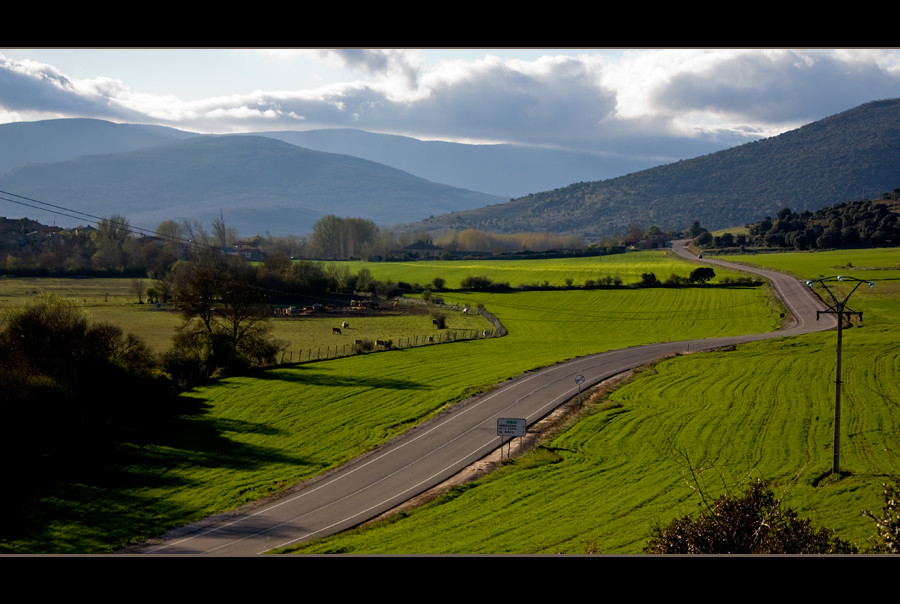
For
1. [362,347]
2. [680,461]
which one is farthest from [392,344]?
[680,461]

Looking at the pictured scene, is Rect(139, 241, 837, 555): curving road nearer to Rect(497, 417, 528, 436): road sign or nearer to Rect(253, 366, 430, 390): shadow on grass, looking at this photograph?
Rect(497, 417, 528, 436): road sign

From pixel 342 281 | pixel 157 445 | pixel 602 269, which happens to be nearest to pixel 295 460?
pixel 157 445

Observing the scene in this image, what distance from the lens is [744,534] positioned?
738 cm

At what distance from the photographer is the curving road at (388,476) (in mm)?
22812

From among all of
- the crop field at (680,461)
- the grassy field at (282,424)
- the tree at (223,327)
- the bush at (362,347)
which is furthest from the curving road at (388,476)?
the tree at (223,327)

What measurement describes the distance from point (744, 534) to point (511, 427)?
23681 mm

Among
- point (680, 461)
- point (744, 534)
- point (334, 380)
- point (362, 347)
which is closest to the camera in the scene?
point (744, 534)

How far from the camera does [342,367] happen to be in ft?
175

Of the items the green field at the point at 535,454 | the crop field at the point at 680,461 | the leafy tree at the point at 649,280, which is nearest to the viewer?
the crop field at the point at 680,461

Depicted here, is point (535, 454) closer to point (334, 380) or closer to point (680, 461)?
point (680, 461)

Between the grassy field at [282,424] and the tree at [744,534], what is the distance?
18.8 meters

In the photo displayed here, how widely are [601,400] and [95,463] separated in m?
26.1

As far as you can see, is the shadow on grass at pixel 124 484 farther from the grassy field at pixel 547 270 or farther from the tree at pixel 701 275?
the tree at pixel 701 275
